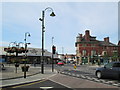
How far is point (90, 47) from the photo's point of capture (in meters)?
85.3

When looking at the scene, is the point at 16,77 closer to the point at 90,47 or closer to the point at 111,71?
the point at 111,71

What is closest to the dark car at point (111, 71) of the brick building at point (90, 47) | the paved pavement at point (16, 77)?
the paved pavement at point (16, 77)

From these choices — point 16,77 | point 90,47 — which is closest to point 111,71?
point 16,77

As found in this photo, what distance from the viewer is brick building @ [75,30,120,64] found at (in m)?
82.9

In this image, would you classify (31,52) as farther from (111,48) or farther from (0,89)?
(0,89)

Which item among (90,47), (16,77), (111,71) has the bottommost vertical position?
(16,77)

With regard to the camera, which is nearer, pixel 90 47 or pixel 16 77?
pixel 16 77

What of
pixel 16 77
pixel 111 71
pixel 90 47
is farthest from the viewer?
pixel 90 47

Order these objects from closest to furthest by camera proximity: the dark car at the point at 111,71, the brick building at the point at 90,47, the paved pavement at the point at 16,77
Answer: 1. the paved pavement at the point at 16,77
2. the dark car at the point at 111,71
3. the brick building at the point at 90,47

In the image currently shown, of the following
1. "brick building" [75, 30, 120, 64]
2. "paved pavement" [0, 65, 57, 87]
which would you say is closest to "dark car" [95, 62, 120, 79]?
"paved pavement" [0, 65, 57, 87]

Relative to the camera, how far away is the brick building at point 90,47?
272ft

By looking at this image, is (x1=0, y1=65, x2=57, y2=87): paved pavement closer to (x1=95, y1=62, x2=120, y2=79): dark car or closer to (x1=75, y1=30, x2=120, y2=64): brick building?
(x1=95, y1=62, x2=120, y2=79): dark car

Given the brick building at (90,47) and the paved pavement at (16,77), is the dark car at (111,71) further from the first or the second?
the brick building at (90,47)

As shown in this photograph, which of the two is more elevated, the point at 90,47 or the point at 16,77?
the point at 90,47
